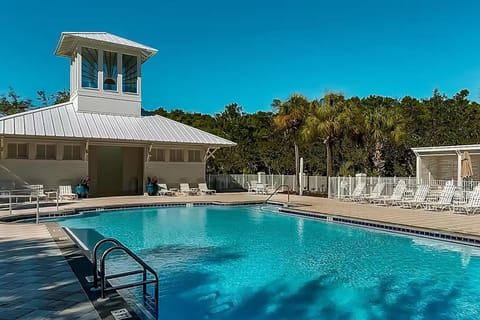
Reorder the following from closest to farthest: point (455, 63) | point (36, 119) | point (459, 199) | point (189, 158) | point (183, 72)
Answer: point (459, 199) < point (36, 119) < point (189, 158) < point (455, 63) < point (183, 72)

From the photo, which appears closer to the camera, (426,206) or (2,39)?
(426,206)

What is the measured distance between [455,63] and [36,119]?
83.4 feet

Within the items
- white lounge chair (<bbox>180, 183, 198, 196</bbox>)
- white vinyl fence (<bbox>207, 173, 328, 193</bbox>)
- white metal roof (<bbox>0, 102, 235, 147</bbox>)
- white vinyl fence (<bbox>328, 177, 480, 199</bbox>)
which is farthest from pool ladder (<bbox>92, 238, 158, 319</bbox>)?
white vinyl fence (<bbox>207, 173, 328, 193</bbox>)

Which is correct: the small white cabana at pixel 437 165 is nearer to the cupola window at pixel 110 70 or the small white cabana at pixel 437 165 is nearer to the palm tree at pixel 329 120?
the palm tree at pixel 329 120

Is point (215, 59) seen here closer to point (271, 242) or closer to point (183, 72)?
point (183, 72)

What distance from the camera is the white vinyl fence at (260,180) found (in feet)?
76.6

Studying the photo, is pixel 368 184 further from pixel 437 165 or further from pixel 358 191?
pixel 437 165

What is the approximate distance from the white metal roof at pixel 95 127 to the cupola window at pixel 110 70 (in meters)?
1.64

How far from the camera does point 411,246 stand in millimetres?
9477

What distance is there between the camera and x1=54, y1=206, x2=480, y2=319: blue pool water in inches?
221

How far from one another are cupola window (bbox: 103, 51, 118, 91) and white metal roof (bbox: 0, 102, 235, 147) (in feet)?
5.38

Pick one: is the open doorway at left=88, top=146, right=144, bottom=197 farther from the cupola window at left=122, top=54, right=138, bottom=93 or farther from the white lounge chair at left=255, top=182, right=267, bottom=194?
the white lounge chair at left=255, top=182, right=267, bottom=194

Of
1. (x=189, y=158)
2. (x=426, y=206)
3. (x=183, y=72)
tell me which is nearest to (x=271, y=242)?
(x=426, y=206)

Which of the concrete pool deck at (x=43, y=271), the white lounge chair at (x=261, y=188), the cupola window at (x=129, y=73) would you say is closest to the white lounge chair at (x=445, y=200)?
the concrete pool deck at (x=43, y=271)
